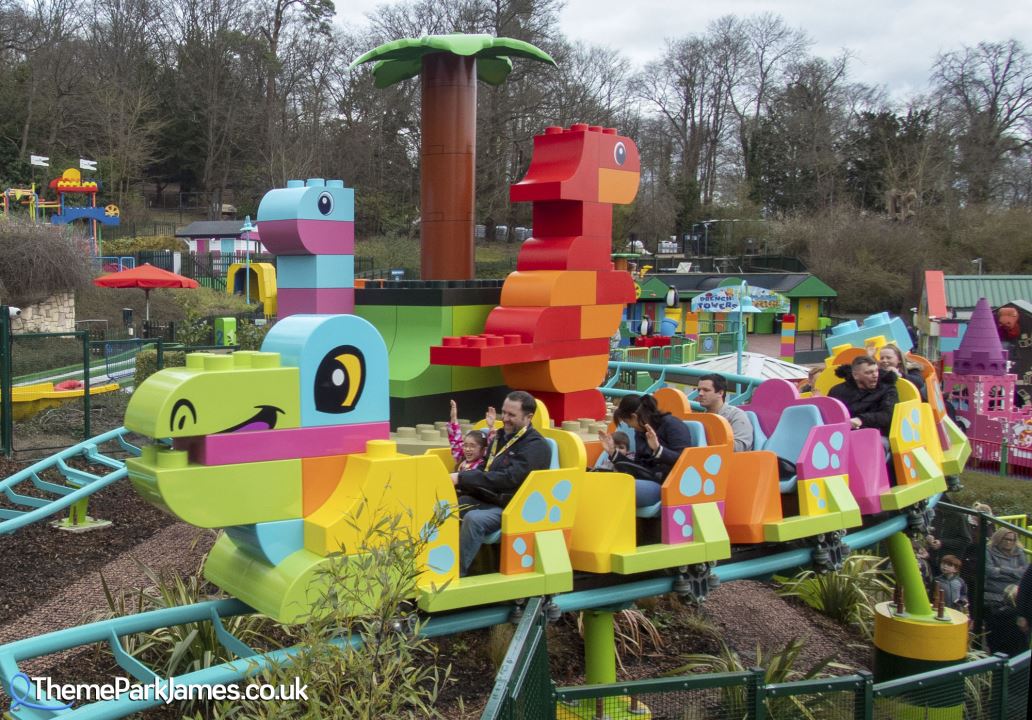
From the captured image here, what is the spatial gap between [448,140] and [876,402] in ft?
14.2

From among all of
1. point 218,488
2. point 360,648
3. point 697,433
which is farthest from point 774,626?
point 218,488

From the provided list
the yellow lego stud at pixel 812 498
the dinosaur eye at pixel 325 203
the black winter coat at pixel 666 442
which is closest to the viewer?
the black winter coat at pixel 666 442

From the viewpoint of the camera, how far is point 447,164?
852 cm

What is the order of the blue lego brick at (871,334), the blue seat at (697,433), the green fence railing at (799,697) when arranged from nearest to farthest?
the green fence railing at (799,697) < the blue seat at (697,433) < the blue lego brick at (871,334)

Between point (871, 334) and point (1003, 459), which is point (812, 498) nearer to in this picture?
point (871, 334)

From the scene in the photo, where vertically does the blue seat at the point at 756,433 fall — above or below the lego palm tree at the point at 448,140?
below

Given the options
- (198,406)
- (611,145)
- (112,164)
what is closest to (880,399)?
(611,145)

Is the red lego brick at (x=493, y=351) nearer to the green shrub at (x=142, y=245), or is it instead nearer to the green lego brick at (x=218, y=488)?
the green lego brick at (x=218, y=488)

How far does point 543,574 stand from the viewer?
4.53m

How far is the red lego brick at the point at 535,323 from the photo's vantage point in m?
7.27

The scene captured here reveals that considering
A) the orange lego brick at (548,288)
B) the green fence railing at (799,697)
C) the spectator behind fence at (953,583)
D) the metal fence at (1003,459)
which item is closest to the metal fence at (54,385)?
the orange lego brick at (548,288)

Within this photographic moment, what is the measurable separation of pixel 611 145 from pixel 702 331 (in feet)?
83.2

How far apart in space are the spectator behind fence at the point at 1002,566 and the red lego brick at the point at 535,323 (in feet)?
13.3

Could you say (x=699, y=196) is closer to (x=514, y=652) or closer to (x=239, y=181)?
(x=239, y=181)
